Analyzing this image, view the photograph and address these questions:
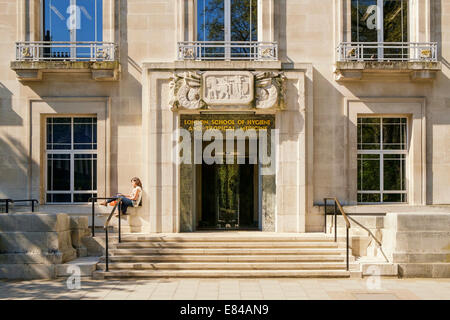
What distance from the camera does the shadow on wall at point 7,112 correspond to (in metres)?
13.6

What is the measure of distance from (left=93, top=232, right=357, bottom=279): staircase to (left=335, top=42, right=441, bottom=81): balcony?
480 cm

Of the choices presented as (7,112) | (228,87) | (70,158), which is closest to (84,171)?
(70,158)

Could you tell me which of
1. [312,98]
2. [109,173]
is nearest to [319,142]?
[312,98]

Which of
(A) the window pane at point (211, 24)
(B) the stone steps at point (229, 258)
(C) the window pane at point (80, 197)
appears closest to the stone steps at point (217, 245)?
(B) the stone steps at point (229, 258)

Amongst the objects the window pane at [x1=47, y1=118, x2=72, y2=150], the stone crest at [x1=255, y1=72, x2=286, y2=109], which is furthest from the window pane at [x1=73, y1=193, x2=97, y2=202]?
the stone crest at [x1=255, y1=72, x2=286, y2=109]

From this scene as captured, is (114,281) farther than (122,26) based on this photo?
No

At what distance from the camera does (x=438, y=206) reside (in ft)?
44.5

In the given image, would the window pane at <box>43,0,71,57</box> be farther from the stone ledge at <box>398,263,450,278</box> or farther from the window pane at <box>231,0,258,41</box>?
the stone ledge at <box>398,263,450,278</box>

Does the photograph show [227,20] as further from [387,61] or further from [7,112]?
[7,112]

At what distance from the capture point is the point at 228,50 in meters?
13.7

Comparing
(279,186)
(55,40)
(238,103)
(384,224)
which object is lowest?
(384,224)

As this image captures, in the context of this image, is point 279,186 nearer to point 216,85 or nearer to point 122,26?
point 216,85

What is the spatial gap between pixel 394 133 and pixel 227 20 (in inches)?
233

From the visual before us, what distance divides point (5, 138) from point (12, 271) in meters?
4.70
